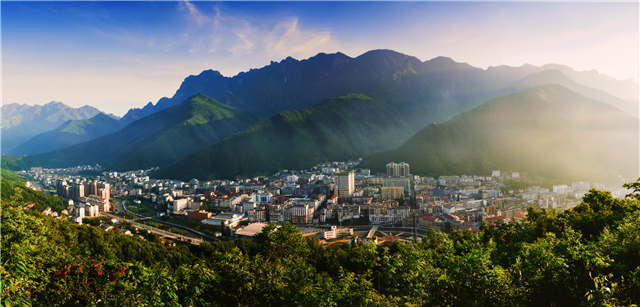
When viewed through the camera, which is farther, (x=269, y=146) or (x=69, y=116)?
(x=69, y=116)

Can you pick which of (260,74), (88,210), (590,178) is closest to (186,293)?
(88,210)

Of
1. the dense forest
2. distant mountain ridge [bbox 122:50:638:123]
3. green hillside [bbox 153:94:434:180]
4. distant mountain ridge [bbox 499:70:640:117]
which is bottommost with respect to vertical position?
the dense forest

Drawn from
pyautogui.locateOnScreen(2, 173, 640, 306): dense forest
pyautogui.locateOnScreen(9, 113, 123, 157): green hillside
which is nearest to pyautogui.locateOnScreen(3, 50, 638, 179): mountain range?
pyautogui.locateOnScreen(9, 113, 123, 157): green hillside

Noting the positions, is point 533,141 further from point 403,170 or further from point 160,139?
point 160,139

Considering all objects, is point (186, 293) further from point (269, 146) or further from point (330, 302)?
point (269, 146)

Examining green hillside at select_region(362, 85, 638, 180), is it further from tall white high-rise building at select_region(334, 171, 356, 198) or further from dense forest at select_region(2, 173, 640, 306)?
dense forest at select_region(2, 173, 640, 306)

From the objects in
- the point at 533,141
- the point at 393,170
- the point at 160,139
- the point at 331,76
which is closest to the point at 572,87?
the point at 533,141

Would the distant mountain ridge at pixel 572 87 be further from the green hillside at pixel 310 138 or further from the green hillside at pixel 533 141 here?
the green hillside at pixel 310 138
